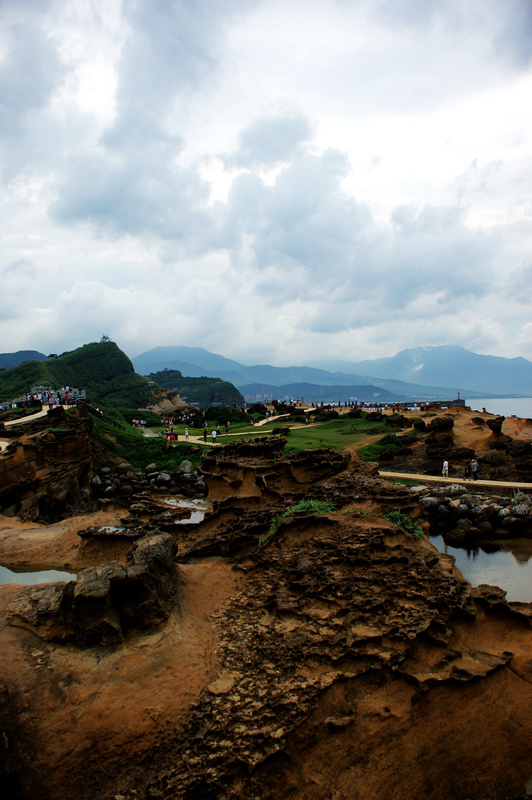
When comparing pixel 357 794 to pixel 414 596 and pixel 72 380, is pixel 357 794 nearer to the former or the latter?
Result: pixel 414 596

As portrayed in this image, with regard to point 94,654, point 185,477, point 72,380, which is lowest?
point 185,477

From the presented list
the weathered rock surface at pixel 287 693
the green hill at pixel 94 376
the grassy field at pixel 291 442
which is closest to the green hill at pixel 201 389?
the green hill at pixel 94 376

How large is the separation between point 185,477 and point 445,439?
57.8 feet

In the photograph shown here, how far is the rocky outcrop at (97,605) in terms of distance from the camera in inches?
236

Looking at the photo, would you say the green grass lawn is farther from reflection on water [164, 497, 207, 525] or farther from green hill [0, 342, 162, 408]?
green hill [0, 342, 162, 408]

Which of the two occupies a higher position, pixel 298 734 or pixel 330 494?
pixel 330 494

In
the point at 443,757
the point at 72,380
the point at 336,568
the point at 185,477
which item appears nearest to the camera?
the point at 443,757

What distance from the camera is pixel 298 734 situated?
214 inches

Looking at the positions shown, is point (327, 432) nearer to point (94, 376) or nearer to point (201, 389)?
point (94, 376)

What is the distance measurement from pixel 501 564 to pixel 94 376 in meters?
75.3

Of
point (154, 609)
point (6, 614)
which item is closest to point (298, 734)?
point (154, 609)

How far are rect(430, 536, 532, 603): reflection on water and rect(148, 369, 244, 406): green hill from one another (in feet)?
254

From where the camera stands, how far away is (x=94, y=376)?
3066 inches

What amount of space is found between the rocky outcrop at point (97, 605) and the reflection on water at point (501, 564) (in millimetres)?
10263
